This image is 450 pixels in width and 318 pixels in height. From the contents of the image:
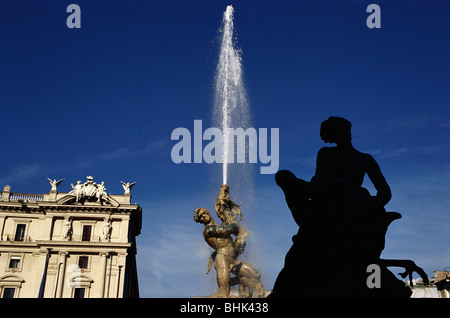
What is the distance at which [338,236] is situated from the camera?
14.3ft

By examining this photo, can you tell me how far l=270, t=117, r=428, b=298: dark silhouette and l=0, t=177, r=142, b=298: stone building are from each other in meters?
36.6

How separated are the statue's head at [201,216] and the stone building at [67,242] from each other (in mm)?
28134

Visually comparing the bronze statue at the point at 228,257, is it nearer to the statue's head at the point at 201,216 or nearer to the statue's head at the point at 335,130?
the statue's head at the point at 201,216

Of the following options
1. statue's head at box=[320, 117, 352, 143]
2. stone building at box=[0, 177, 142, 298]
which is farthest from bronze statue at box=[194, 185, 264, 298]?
stone building at box=[0, 177, 142, 298]

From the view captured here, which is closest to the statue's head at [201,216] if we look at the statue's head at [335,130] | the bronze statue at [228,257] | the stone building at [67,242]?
the bronze statue at [228,257]

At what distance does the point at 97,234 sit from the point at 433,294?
1168 inches

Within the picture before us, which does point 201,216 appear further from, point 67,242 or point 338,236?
point 67,242

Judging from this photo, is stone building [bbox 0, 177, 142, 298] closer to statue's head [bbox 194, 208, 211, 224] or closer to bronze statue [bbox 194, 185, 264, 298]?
statue's head [bbox 194, 208, 211, 224]

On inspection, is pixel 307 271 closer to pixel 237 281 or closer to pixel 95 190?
pixel 237 281

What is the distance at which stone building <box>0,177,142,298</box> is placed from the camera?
1548 inches

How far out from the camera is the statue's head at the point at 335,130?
5.04m

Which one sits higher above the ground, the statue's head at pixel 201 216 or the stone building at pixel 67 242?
the stone building at pixel 67 242

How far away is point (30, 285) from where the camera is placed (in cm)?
3978

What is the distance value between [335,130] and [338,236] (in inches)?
51.3
